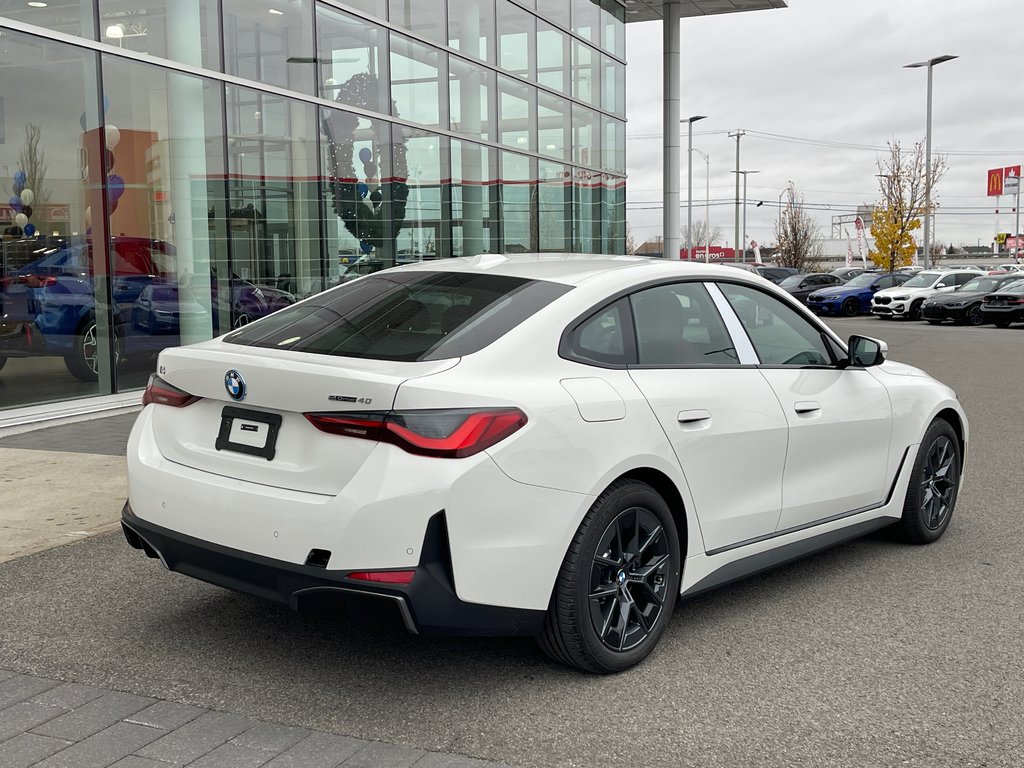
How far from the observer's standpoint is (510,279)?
4.29 m

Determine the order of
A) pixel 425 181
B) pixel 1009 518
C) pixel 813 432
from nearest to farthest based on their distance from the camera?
pixel 813 432 < pixel 1009 518 < pixel 425 181

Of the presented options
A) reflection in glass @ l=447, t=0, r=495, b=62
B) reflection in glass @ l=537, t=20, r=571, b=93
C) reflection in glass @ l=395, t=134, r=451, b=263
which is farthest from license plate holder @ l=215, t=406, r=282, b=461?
reflection in glass @ l=537, t=20, r=571, b=93

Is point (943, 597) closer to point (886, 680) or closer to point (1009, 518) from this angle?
point (886, 680)

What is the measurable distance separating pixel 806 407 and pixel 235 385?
2537mm

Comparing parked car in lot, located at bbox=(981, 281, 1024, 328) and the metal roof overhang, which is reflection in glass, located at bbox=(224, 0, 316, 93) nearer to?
the metal roof overhang

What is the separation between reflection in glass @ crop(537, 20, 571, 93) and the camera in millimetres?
22219

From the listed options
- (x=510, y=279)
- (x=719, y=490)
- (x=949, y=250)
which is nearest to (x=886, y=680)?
(x=719, y=490)

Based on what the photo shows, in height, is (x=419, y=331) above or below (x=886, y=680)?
above

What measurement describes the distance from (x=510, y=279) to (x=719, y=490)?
1.20 m

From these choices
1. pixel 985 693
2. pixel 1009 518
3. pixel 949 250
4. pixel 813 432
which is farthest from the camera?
pixel 949 250

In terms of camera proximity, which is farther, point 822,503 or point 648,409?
point 822,503

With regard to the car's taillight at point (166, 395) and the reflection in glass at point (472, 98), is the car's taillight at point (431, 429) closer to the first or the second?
the car's taillight at point (166, 395)

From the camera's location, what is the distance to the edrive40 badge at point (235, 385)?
3693 millimetres

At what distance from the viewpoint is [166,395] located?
4043 mm
